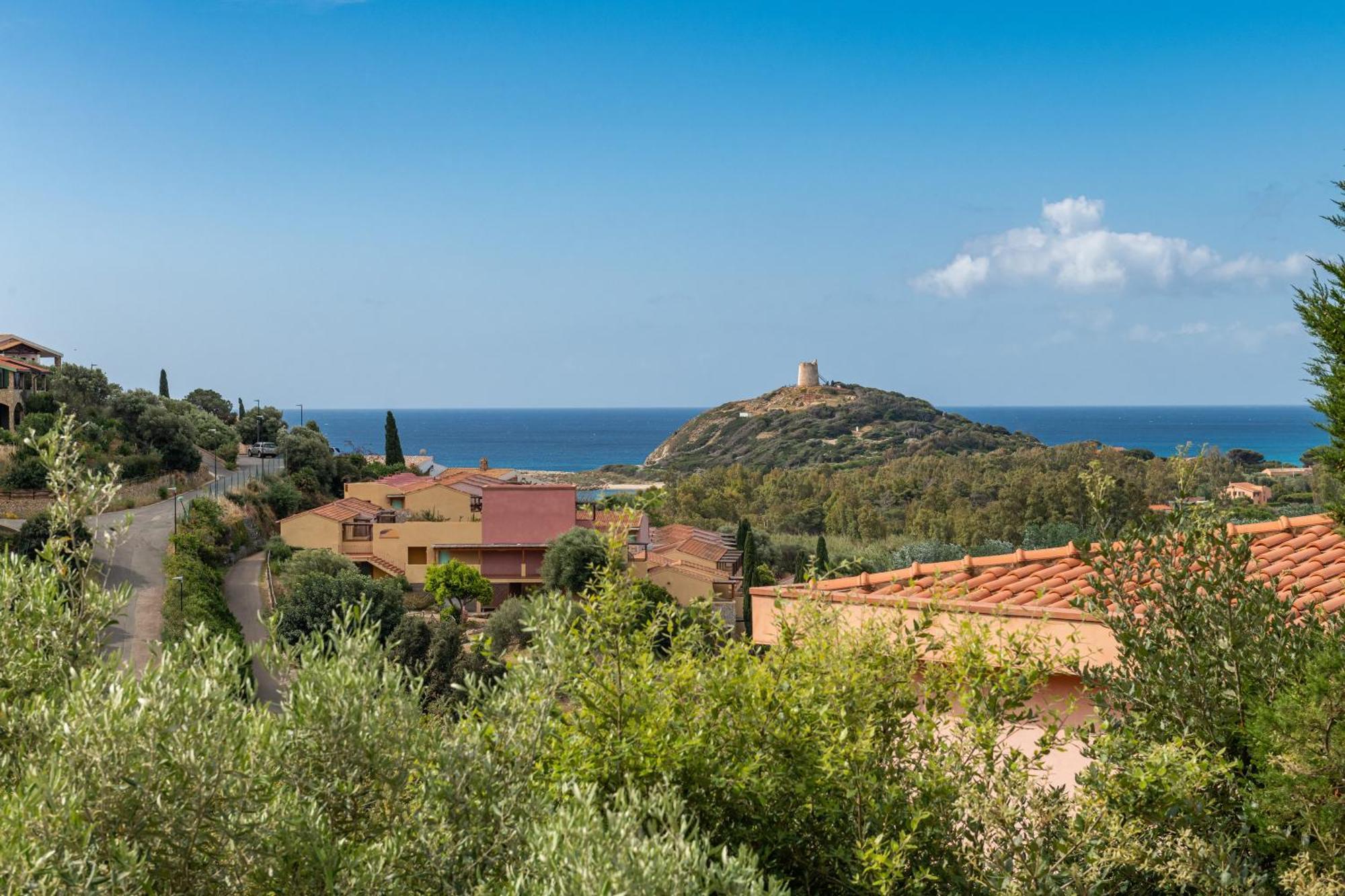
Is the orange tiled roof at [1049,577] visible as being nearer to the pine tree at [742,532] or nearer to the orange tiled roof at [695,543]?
the pine tree at [742,532]

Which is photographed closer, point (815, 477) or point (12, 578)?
point (12, 578)

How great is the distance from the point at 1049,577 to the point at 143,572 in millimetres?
29475

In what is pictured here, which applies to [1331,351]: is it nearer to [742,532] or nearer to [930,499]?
[742,532]

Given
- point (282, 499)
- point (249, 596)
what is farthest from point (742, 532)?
point (282, 499)

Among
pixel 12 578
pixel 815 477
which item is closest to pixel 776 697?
pixel 12 578

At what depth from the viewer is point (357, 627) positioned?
3.60 meters

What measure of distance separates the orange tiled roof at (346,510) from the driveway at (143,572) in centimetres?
444

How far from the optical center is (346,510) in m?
38.2

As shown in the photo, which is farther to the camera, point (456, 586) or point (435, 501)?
point (435, 501)

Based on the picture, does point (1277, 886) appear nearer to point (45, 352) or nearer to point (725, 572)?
point (725, 572)

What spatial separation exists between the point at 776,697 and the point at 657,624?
0.79 m

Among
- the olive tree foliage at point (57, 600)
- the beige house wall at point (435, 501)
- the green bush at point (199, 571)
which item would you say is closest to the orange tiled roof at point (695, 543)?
the beige house wall at point (435, 501)

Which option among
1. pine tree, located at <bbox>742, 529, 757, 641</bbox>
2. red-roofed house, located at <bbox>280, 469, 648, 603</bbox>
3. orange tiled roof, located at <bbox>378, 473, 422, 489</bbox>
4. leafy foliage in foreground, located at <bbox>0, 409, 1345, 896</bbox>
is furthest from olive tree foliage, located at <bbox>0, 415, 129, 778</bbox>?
orange tiled roof, located at <bbox>378, 473, 422, 489</bbox>

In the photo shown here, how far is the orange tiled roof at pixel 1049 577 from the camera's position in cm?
540
